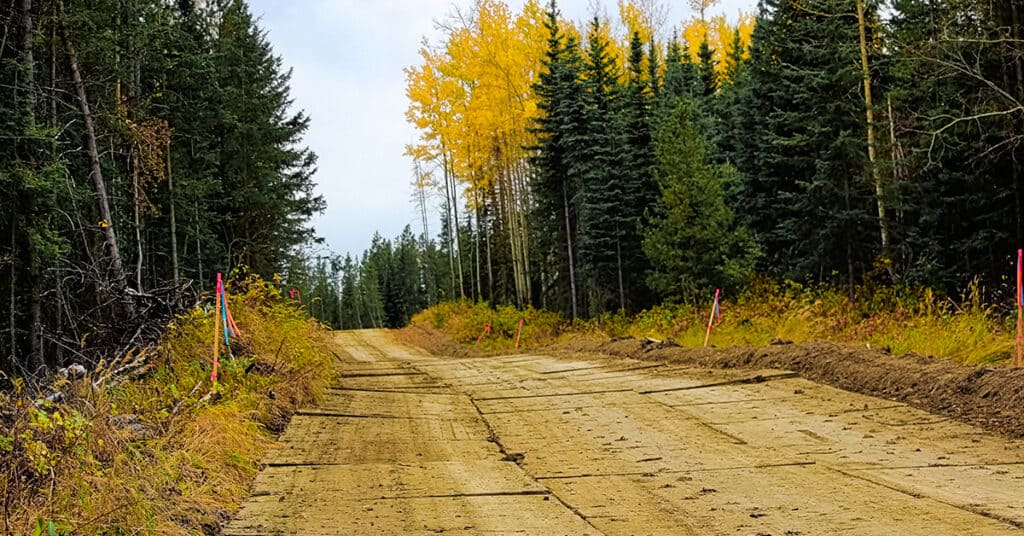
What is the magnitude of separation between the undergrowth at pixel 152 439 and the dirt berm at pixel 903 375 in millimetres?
6052

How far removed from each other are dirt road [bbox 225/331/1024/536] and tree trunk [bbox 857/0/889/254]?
10.6m

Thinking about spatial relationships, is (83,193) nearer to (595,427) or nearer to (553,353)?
(553,353)

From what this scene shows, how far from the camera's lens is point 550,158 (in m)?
27.6

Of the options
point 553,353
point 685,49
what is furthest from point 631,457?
point 685,49

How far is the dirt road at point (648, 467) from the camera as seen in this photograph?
4.43 m

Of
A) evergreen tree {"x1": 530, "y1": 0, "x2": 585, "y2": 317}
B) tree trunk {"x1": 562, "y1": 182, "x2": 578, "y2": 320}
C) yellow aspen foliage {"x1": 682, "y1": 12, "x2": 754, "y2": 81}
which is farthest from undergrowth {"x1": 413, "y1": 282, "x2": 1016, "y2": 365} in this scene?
yellow aspen foliage {"x1": 682, "y1": 12, "x2": 754, "y2": 81}

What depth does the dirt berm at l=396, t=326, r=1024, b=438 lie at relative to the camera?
264 inches

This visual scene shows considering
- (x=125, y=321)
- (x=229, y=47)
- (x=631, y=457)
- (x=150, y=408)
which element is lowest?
(x=631, y=457)

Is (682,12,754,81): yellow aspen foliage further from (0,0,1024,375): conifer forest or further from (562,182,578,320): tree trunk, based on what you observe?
(562,182,578,320): tree trunk

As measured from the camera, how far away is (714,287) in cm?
2258

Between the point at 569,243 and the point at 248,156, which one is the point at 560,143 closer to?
the point at 569,243

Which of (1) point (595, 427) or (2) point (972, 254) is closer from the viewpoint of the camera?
(1) point (595, 427)

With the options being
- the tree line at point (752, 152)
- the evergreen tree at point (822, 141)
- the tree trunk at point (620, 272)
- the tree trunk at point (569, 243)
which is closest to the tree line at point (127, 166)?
the tree line at point (752, 152)

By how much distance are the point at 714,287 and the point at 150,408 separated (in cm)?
1849
